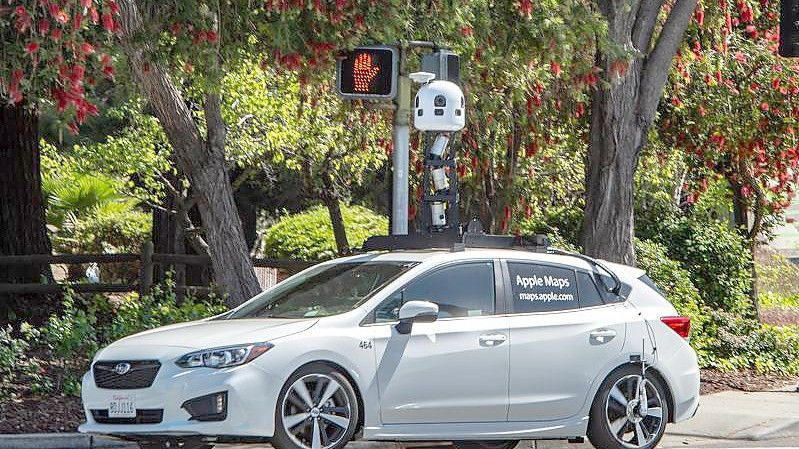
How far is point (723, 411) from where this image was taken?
14070 mm

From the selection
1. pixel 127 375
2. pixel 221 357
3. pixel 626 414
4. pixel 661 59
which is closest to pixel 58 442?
pixel 127 375

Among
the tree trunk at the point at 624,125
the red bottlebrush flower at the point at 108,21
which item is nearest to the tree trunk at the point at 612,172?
the tree trunk at the point at 624,125

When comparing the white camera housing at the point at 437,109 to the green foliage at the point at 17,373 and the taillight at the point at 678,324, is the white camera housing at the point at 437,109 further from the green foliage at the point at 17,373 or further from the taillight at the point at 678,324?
the green foliage at the point at 17,373

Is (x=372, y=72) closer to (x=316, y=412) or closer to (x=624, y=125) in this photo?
(x=316, y=412)

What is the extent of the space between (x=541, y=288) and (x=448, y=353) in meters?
1.07

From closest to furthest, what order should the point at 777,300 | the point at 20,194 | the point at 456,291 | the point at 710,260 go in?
the point at 456,291 < the point at 20,194 < the point at 710,260 < the point at 777,300

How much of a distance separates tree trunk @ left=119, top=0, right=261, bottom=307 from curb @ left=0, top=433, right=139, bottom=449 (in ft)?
12.4

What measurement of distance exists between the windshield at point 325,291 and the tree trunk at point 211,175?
397 cm

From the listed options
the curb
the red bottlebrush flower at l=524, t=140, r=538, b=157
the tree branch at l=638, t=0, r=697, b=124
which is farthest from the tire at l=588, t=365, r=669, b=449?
the red bottlebrush flower at l=524, t=140, r=538, b=157

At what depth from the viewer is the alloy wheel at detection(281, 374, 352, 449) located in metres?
9.12

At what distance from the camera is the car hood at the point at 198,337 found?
910cm

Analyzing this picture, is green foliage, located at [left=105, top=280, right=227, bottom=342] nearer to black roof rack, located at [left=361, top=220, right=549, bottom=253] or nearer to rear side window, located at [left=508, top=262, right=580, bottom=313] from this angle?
black roof rack, located at [left=361, top=220, right=549, bottom=253]

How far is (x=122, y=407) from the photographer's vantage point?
9188 millimetres

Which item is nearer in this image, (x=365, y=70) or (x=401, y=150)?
(x=401, y=150)
